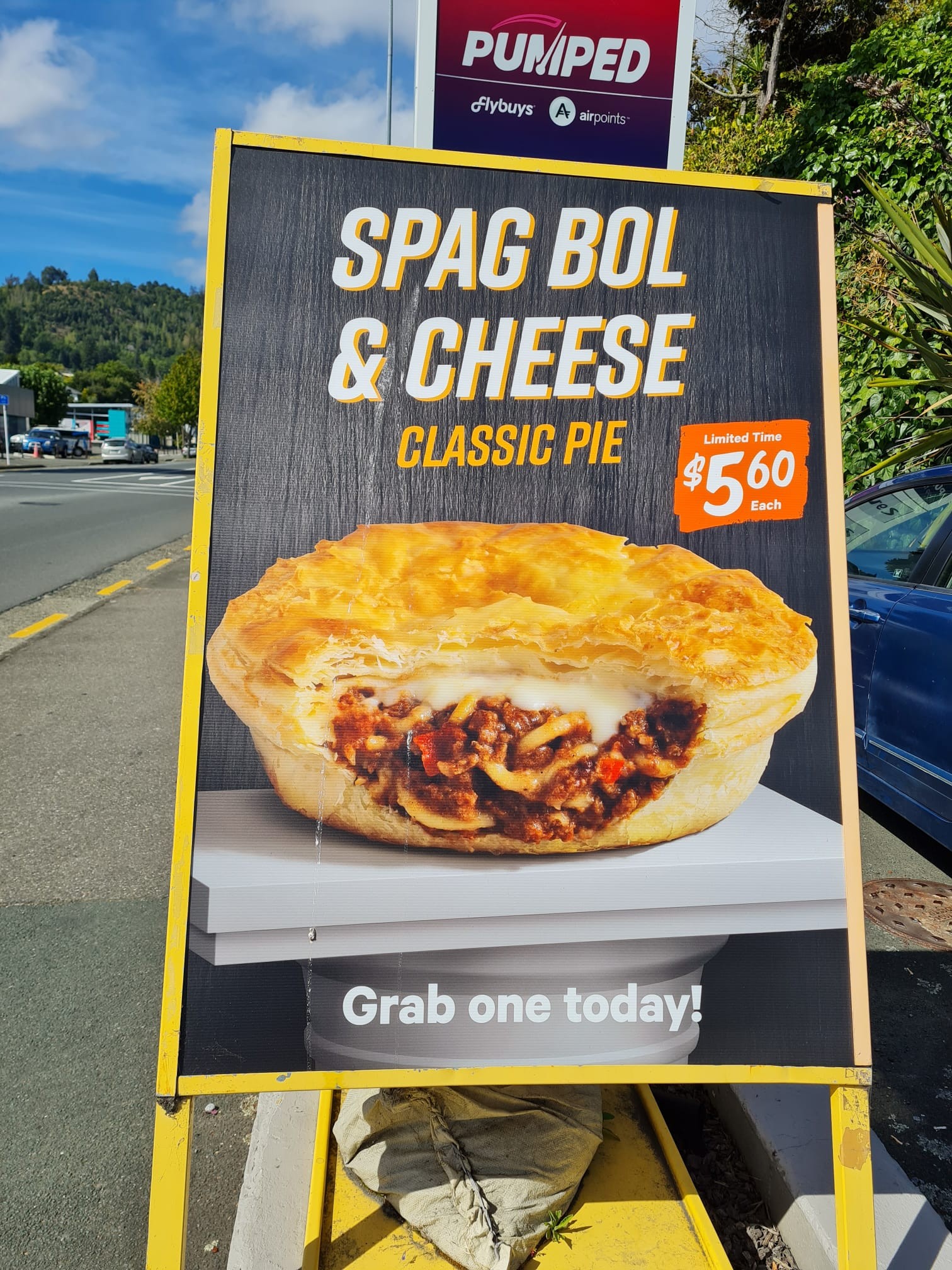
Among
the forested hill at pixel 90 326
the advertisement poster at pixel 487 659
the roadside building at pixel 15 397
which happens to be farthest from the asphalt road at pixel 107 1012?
the forested hill at pixel 90 326

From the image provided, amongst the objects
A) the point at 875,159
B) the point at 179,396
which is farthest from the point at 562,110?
the point at 179,396

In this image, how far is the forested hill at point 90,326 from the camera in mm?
149875

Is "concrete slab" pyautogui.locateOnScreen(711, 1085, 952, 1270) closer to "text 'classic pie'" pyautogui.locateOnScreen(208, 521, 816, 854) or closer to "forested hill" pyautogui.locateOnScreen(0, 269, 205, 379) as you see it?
"text 'classic pie'" pyautogui.locateOnScreen(208, 521, 816, 854)

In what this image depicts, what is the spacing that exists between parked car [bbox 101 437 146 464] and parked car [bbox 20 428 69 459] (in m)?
2.14

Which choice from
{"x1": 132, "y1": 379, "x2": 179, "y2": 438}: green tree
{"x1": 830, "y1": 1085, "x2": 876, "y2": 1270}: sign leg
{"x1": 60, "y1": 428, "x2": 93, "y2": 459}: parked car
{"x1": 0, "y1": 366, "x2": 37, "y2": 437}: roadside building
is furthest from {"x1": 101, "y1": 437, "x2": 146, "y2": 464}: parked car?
{"x1": 830, "y1": 1085, "x2": 876, "y2": 1270}: sign leg

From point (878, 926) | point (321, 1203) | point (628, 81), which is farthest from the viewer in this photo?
point (878, 926)

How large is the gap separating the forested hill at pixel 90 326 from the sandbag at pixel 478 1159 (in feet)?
494

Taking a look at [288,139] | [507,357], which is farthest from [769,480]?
[288,139]

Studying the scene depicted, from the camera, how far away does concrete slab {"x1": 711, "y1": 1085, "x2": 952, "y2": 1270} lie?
199cm

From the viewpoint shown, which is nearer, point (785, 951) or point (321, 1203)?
point (785, 951)

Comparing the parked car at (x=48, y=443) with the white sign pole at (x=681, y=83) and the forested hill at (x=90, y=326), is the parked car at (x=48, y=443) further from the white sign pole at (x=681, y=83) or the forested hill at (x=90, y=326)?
the forested hill at (x=90, y=326)

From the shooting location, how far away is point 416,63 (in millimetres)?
3418

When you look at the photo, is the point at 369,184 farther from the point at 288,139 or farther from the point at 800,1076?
the point at 800,1076

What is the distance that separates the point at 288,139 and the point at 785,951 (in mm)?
1775
